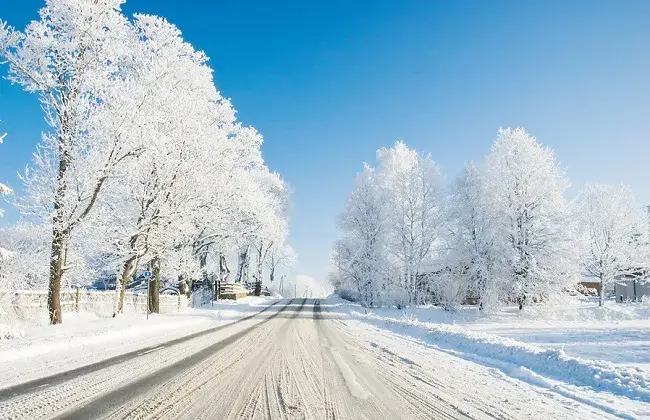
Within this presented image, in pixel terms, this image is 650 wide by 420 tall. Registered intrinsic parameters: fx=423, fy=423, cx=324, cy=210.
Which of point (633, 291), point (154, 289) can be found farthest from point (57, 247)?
point (633, 291)

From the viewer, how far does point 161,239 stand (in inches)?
796

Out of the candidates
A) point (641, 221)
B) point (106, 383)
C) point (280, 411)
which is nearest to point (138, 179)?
point (106, 383)

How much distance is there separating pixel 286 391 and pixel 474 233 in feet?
82.1

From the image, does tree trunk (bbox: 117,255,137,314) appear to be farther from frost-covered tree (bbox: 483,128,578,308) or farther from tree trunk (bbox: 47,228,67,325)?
frost-covered tree (bbox: 483,128,578,308)

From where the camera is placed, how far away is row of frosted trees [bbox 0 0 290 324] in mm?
14070

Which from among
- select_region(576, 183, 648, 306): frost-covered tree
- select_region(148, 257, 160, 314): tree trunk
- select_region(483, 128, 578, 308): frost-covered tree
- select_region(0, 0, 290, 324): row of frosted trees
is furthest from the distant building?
select_region(148, 257, 160, 314): tree trunk

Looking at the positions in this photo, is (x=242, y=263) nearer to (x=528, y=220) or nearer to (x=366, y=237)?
(x=366, y=237)

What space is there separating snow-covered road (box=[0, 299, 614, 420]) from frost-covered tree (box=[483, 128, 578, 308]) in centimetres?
1914

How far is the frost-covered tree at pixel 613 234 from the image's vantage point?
3850 centimetres

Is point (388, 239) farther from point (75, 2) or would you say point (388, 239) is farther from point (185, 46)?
point (75, 2)

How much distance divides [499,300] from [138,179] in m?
21.9

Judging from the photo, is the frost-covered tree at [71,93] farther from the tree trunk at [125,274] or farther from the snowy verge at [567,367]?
the snowy verge at [567,367]

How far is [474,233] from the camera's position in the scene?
28328mm

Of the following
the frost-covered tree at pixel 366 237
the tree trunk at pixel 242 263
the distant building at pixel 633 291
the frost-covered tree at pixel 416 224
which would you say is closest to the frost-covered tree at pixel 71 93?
the frost-covered tree at pixel 416 224
